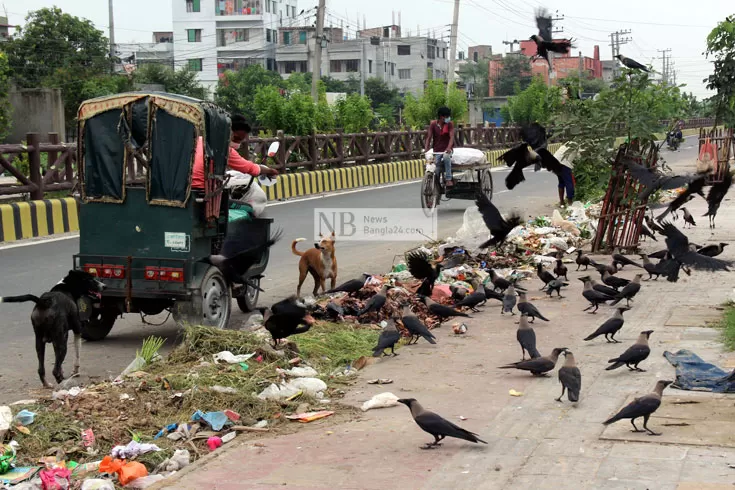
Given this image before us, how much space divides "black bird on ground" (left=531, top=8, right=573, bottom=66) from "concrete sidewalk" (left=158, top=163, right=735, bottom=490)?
333 cm

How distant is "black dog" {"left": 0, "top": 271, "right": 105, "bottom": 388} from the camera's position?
7.09 m

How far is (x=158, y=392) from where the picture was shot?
664 cm

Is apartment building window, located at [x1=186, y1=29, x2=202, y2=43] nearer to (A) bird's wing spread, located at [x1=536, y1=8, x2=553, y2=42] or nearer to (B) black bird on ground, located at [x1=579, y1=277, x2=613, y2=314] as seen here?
(A) bird's wing spread, located at [x1=536, y1=8, x2=553, y2=42]

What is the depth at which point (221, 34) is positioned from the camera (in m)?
87.0

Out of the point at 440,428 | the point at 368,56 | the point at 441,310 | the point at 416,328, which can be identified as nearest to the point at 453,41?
the point at 441,310

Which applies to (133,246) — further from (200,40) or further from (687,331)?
(200,40)

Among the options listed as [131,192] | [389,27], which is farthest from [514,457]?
[389,27]

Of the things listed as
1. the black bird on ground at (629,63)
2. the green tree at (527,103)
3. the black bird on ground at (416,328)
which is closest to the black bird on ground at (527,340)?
the black bird on ground at (416,328)

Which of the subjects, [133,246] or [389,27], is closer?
[133,246]

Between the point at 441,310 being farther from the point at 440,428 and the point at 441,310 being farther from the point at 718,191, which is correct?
the point at 718,191

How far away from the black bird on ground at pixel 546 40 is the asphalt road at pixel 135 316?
4079 mm

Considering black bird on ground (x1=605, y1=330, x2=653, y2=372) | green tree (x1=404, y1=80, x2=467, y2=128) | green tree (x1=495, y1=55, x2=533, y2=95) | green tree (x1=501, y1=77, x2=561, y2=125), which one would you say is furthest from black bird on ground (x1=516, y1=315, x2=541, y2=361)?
green tree (x1=495, y1=55, x2=533, y2=95)

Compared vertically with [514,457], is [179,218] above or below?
above

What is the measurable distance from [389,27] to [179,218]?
90.9 metres
